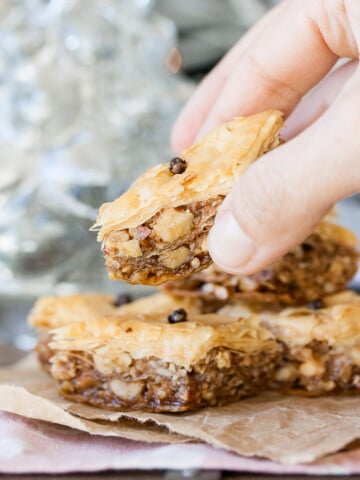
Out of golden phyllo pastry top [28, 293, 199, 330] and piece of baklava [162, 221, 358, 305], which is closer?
piece of baklava [162, 221, 358, 305]

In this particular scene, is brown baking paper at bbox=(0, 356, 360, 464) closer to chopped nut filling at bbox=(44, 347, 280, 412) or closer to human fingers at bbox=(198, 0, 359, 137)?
chopped nut filling at bbox=(44, 347, 280, 412)

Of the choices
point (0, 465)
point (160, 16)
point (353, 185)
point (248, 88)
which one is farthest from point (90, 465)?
point (160, 16)

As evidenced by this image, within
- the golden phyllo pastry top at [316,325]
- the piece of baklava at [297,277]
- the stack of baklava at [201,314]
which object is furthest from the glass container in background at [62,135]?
the golden phyllo pastry top at [316,325]

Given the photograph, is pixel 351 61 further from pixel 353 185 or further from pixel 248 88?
pixel 353 185

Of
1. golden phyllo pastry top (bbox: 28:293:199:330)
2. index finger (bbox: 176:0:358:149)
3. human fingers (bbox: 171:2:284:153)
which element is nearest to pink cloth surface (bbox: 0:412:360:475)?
golden phyllo pastry top (bbox: 28:293:199:330)

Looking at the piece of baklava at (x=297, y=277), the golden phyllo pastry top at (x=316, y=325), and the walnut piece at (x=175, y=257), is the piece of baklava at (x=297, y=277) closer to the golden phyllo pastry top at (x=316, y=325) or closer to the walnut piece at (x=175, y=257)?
the golden phyllo pastry top at (x=316, y=325)

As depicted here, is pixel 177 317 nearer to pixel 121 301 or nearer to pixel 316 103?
pixel 121 301

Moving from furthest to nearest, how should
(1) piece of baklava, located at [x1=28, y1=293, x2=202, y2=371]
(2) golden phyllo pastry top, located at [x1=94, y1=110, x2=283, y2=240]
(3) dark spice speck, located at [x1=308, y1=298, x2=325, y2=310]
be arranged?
(1) piece of baklava, located at [x1=28, y1=293, x2=202, y2=371]
(3) dark spice speck, located at [x1=308, y1=298, x2=325, y2=310]
(2) golden phyllo pastry top, located at [x1=94, y1=110, x2=283, y2=240]
